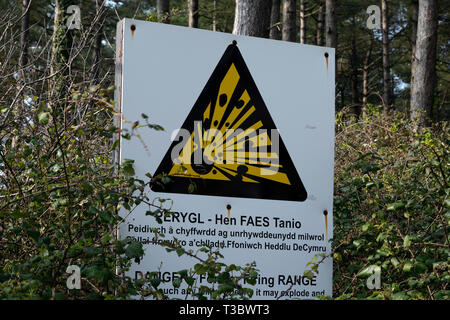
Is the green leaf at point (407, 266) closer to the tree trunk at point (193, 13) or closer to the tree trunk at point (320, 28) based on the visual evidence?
the tree trunk at point (193, 13)

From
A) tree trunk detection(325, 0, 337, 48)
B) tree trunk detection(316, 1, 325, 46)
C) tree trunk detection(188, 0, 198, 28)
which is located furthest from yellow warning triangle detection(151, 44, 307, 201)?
tree trunk detection(316, 1, 325, 46)

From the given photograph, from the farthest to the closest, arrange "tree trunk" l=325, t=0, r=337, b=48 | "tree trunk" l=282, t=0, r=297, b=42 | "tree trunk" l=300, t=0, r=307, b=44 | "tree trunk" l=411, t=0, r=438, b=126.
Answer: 1. "tree trunk" l=300, t=0, r=307, b=44
2. "tree trunk" l=325, t=0, r=337, b=48
3. "tree trunk" l=282, t=0, r=297, b=42
4. "tree trunk" l=411, t=0, r=438, b=126

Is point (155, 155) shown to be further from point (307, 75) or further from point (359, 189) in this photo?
point (359, 189)

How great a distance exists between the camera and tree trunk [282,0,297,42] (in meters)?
14.8

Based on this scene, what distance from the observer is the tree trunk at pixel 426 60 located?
13.1 m

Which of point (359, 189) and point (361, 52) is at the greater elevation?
point (361, 52)

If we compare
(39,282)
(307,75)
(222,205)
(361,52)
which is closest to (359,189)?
(307,75)

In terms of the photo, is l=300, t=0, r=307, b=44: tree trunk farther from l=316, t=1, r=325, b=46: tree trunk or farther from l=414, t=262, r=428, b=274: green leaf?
l=414, t=262, r=428, b=274: green leaf

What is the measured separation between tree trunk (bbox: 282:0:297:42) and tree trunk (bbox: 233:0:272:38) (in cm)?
788

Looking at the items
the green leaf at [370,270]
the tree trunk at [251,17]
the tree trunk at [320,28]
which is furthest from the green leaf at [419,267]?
the tree trunk at [320,28]

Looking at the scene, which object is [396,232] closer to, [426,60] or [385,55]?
[426,60]

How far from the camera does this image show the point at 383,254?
3.93m
